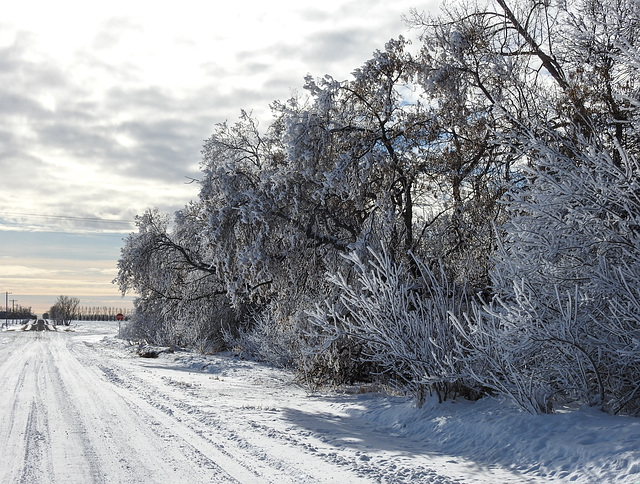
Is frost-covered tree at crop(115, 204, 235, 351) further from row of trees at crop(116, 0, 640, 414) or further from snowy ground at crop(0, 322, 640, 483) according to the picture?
snowy ground at crop(0, 322, 640, 483)

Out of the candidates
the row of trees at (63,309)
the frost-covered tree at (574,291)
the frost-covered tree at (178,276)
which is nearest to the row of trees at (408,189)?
the frost-covered tree at (574,291)

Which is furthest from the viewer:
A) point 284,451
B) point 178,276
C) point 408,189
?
point 178,276

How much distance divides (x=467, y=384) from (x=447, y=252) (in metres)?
5.87

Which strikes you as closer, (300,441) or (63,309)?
(300,441)

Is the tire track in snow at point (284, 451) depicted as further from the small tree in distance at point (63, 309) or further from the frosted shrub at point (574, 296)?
the small tree in distance at point (63, 309)

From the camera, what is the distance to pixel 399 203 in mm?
14312

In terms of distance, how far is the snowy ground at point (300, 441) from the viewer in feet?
19.5

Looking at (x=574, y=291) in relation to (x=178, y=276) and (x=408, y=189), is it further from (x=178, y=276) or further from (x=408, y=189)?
(x=178, y=276)

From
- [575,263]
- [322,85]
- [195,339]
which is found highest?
[322,85]

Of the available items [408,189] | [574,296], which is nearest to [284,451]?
[574,296]

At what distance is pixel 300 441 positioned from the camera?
Result: 25.2 feet

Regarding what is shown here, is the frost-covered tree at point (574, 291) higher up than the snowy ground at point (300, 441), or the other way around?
the frost-covered tree at point (574, 291)

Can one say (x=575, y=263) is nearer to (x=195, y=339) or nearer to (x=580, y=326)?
(x=580, y=326)

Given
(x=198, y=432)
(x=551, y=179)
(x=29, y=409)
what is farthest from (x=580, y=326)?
(x=29, y=409)
